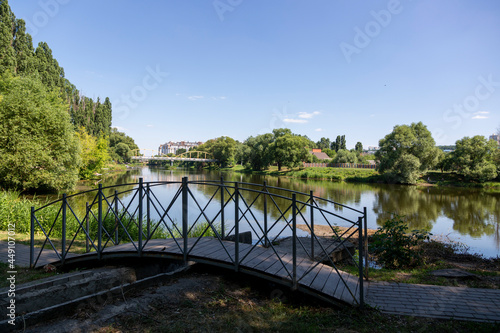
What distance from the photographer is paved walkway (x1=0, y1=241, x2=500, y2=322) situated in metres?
4.11

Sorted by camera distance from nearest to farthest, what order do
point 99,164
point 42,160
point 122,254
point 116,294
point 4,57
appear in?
point 116,294 < point 122,254 < point 42,160 < point 4,57 < point 99,164

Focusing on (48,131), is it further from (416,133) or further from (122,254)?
(416,133)

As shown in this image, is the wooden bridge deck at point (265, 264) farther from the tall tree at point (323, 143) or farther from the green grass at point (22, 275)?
the tall tree at point (323, 143)

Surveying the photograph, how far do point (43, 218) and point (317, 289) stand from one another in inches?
429

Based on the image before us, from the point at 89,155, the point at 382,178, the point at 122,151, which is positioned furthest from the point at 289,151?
the point at 122,151

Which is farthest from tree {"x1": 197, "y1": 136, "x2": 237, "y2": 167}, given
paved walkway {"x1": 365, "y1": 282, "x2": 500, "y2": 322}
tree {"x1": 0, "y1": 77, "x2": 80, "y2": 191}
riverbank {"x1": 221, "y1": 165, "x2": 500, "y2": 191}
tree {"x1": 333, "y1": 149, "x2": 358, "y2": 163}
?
paved walkway {"x1": 365, "y1": 282, "x2": 500, "y2": 322}

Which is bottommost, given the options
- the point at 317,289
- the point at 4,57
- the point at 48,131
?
the point at 317,289

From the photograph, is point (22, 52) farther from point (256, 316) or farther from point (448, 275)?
point (448, 275)

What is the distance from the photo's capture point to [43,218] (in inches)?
433

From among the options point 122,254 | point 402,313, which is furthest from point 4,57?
point 402,313

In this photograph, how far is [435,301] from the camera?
456 cm

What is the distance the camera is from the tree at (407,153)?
131 ft

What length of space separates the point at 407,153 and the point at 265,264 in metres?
43.5

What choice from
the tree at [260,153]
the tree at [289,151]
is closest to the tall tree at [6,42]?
the tree at [289,151]
